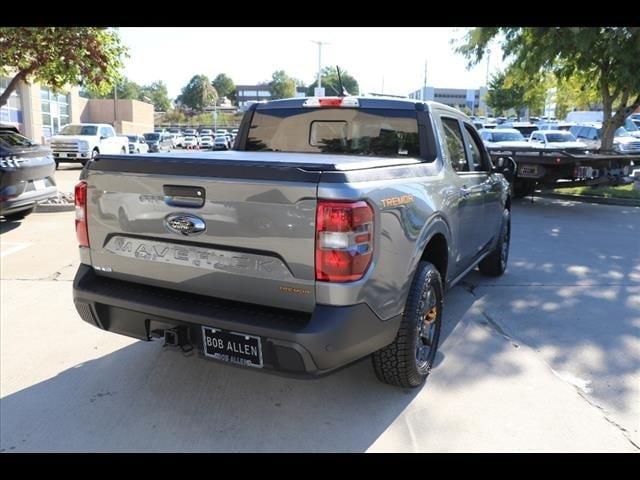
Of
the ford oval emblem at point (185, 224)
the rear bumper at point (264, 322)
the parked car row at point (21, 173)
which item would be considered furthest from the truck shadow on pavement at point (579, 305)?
the parked car row at point (21, 173)

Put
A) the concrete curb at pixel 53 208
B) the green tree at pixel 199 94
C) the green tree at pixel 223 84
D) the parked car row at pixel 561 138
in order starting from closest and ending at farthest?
the concrete curb at pixel 53 208
the parked car row at pixel 561 138
the green tree at pixel 199 94
the green tree at pixel 223 84

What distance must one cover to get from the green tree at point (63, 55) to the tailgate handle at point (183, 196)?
6301 mm

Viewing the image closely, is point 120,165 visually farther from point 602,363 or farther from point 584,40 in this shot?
point 584,40

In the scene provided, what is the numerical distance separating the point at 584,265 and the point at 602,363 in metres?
3.07

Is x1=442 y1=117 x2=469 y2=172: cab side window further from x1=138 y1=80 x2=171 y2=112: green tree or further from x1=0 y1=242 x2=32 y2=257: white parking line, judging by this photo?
x1=138 y1=80 x2=171 y2=112: green tree

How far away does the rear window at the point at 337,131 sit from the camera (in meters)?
4.21

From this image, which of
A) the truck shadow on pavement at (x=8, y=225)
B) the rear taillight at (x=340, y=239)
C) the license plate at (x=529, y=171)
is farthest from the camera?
the license plate at (x=529, y=171)

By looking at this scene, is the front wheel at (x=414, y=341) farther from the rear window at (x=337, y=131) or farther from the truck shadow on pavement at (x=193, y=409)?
the rear window at (x=337, y=131)

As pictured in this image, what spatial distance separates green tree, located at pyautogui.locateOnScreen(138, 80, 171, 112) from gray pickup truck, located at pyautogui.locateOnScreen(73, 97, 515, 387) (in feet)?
393

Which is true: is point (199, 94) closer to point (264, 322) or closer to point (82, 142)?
point (82, 142)

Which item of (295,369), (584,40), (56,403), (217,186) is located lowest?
(56,403)

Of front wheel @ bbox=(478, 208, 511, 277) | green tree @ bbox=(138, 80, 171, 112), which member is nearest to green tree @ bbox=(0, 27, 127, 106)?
front wheel @ bbox=(478, 208, 511, 277)

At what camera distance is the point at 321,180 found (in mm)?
2609
